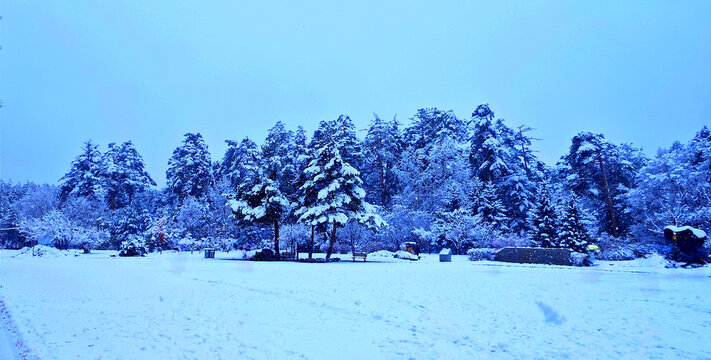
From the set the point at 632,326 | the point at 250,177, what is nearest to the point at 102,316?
the point at 632,326

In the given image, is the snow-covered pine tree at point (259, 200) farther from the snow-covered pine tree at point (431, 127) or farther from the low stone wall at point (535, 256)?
the snow-covered pine tree at point (431, 127)

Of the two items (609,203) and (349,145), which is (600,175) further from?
(349,145)

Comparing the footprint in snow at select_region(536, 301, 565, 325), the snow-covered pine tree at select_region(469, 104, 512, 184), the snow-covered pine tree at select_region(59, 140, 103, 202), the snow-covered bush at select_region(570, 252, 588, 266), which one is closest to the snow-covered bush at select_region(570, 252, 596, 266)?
the snow-covered bush at select_region(570, 252, 588, 266)

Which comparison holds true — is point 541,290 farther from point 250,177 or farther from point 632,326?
point 250,177

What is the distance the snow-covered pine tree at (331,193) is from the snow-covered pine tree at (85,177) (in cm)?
4440

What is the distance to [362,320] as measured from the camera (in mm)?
8539

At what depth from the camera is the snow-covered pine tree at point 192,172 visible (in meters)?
63.4

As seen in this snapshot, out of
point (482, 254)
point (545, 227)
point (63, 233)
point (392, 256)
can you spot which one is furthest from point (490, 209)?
point (63, 233)

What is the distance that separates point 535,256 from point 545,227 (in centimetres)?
703

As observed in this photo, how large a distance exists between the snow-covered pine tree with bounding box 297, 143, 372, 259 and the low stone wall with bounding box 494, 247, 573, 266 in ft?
32.3

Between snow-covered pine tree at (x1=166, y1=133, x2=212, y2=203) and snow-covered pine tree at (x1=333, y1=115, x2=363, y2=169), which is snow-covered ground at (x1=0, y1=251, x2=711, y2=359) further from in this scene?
snow-covered pine tree at (x1=166, y1=133, x2=212, y2=203)

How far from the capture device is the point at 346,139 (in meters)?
48.1

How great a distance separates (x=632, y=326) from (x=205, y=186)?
64.5 metres

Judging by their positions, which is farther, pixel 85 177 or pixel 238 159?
pixel 238 159
